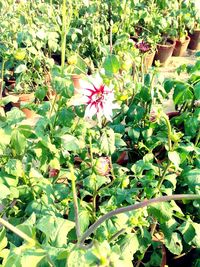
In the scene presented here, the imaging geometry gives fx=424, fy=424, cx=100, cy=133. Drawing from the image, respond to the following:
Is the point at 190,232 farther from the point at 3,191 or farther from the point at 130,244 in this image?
the point at 3,191


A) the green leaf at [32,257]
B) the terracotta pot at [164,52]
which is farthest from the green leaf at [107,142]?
the terracotta pot at [164,52]

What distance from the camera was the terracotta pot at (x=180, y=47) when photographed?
3813 millimetres

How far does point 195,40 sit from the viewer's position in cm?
408

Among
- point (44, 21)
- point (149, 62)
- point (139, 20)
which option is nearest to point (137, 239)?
point (44, 21)

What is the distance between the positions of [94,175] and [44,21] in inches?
71.4

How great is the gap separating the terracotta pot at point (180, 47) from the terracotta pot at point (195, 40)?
0.56ft

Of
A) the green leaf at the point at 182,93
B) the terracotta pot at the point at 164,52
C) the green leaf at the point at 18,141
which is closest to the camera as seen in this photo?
the green leaf at the point at 18,141

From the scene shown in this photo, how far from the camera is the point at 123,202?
50.9 inches

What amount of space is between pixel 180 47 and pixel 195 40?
335 mm

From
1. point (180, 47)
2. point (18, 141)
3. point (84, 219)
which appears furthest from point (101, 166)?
point (180, 47)

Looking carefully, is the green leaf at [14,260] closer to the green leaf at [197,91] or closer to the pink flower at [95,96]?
the pink flower at [95,96]

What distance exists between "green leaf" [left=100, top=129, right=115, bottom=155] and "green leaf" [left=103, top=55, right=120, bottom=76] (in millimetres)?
184

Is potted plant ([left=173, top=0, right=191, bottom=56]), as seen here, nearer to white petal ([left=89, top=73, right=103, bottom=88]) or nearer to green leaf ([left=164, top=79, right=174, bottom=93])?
green leaf ([left=164, top=79, right=174, bottom=93])

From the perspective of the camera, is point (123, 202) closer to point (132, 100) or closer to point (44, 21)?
point (132, 100)
